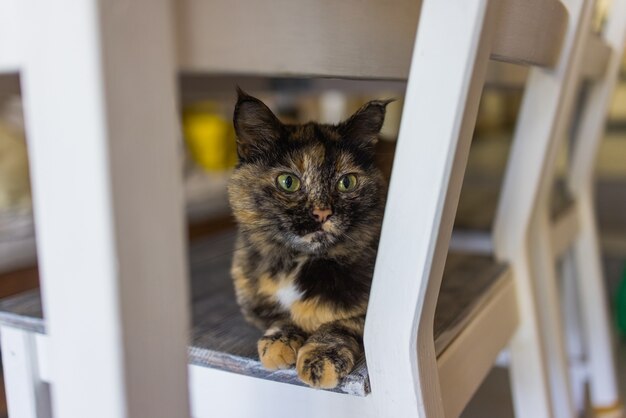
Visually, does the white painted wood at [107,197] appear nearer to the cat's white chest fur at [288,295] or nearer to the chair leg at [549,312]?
the cat's white chest fur at [288,295]

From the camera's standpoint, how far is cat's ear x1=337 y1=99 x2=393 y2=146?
479mm

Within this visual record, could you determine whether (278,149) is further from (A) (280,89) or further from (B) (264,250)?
(A) (280,89)

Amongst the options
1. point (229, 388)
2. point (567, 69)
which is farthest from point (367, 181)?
point (567, 69)

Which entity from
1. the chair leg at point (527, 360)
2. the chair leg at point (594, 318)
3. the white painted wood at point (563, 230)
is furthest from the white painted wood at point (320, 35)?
the chair leg at point (594, 318)


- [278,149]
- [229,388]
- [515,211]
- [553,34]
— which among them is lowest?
[229,388]

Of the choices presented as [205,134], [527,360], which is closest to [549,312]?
[527,360]

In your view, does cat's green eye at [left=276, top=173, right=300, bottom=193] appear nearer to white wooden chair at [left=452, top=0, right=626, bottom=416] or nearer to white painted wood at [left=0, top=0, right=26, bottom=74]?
white painted wood at [left=0, top=0, right=26, bottom=74]

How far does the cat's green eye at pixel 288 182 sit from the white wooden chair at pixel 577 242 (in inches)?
16.9

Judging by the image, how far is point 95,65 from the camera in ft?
0.91

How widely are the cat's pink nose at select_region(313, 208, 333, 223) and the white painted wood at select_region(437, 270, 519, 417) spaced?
18 cm

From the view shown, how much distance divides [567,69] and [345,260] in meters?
0.42

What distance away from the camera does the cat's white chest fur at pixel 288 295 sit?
0.51 meters

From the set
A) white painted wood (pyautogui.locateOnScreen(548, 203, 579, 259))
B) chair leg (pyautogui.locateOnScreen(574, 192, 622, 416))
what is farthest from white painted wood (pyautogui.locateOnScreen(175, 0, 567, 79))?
chair leg (pyautogui.locateOnScreen(574, 192, 622, 416))

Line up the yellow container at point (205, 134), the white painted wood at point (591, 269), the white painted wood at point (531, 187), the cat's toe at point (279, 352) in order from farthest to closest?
the yellow container at point (205, 134) < the white painted wood at point (591, 269) < the white painted wood at point (531, 187) < the cat's toe at point (279, 352)
